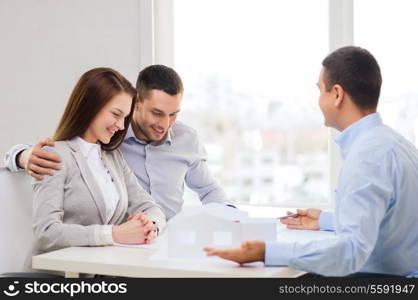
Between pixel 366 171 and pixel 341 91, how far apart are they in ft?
0.92

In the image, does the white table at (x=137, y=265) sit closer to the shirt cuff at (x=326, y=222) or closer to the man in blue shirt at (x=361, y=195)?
the man in blue shirt at (x=361, y=195)

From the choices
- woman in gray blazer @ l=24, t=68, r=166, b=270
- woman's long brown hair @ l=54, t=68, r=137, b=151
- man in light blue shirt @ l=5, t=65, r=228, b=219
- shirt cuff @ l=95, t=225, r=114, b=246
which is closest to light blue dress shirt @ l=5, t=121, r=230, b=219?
man in light blue shirt @ l=5, t=65, r=228, b=219

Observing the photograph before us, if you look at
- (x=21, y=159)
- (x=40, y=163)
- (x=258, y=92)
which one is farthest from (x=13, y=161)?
(x=258, y=92)

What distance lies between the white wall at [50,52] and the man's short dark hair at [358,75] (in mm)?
2037

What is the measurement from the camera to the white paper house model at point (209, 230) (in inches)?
75.9

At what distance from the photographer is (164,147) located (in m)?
3.01

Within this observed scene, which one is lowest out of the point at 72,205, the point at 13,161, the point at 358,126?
the point at 72,205

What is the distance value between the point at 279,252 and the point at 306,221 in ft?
2.39

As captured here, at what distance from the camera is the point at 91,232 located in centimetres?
215

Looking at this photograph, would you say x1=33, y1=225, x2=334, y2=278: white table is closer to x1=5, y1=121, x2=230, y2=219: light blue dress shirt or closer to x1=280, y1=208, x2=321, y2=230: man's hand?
x1=280, y1=208, x2=321, y2=230: man's hand

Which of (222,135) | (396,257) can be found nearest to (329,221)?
(396,257)

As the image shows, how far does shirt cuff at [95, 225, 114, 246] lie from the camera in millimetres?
2150

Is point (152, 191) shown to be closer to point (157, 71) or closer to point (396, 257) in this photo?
point (157, 71)

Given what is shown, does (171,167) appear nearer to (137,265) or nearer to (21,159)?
(21,159)
